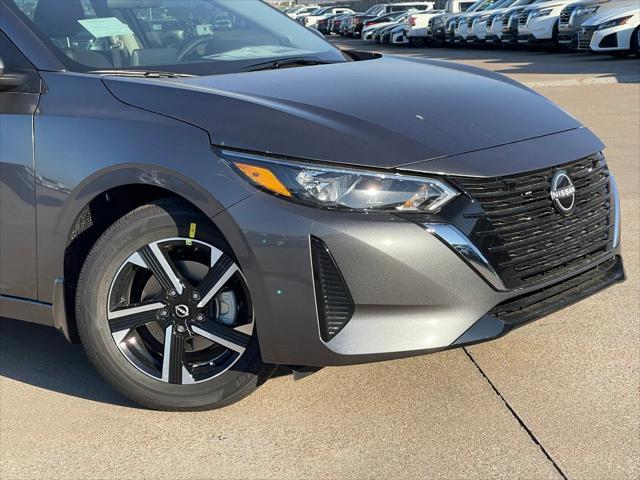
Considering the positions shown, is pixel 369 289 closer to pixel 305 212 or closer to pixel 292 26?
pixel 305 212

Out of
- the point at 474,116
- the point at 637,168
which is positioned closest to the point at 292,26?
the point at 474,116

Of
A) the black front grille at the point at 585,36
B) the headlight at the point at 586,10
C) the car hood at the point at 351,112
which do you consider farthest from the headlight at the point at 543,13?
the car hood at the point at 351,112

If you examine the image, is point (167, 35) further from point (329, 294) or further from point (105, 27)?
point (329, 294)

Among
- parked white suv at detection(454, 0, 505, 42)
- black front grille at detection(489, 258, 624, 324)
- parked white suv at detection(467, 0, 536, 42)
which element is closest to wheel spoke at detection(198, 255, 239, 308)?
black front grille at detection(489, 258, 624, 324)

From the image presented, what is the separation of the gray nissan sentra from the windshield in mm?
23

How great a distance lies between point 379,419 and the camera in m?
3.29

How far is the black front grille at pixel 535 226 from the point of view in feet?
9.80

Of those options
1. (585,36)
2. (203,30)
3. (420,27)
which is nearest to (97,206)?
(203,30)

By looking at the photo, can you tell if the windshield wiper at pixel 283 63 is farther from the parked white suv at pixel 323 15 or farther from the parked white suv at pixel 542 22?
the parked white suv at pixel 323 15

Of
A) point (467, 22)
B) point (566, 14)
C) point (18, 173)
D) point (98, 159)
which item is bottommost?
point (467, 22)

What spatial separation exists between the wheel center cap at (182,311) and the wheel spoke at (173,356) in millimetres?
59

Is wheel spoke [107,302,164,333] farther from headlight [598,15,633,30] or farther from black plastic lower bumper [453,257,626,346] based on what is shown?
headlight [598,15,633,30]

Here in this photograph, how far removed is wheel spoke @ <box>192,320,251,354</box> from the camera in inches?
124

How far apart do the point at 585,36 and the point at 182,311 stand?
53.8 ft
